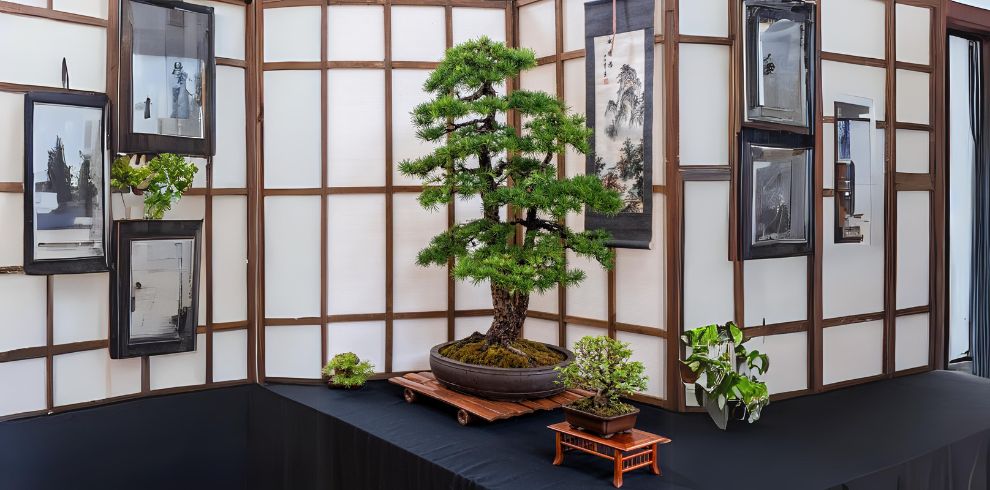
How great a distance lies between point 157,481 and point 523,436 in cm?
214

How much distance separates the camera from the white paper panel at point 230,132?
4.21 m

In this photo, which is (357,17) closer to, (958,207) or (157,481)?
(157,481)

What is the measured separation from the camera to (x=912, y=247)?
462 cm

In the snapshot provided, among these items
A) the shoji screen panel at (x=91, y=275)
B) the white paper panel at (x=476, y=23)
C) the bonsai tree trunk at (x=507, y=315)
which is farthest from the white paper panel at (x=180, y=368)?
the white paper panel at (x=476, y=23)

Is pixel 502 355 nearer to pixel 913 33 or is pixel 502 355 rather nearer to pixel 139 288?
pixel 139 288

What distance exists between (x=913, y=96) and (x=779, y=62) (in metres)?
1.37

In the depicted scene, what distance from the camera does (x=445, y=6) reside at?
4469 millimetres

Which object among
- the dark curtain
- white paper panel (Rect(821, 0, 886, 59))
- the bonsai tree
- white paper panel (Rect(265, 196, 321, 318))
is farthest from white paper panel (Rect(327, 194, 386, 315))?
the dark curtain

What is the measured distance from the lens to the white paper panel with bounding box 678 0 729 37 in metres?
3.71

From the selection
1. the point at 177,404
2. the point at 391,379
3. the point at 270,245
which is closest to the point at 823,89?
the point at 391,379

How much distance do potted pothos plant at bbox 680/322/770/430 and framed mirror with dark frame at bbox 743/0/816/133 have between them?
1.16m

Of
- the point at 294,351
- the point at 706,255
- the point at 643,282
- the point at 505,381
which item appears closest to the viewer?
the point at 505,381

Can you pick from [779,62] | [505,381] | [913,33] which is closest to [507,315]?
[505,381]

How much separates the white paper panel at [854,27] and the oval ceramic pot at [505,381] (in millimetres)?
2389
